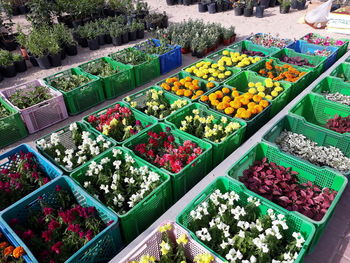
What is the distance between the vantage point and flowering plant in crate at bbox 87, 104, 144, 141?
10.7 feet

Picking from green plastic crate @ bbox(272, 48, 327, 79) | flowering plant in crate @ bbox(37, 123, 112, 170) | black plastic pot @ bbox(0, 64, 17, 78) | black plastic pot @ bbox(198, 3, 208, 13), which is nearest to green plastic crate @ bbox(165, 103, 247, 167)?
flowering plant in crate @ bbox(37, 123, 112, 170)

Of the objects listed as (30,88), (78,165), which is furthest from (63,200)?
(30,88)

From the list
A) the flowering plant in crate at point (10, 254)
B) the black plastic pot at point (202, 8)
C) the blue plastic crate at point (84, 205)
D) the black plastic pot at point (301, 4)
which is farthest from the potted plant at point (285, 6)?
the flowering plant in crate at point (10, 254)

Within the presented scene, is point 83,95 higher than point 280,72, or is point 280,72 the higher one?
point 280,72

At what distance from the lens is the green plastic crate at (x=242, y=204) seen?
2000mm

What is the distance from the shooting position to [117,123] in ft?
11.0

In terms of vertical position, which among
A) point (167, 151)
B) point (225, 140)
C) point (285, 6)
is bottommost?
point (167, 151)

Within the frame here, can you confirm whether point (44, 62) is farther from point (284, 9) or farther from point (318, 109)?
point (284, 9)

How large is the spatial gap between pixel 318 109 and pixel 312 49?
2.21m

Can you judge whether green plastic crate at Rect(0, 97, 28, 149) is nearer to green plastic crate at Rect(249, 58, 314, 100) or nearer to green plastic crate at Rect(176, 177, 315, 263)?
green plastic crate at Rect(176, 177, 315, 263)

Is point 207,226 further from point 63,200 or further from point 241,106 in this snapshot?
point 241,106

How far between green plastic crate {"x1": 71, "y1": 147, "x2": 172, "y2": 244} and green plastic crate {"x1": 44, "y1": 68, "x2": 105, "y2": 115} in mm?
1868

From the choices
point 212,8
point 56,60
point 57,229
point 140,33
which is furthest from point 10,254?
point 212,8

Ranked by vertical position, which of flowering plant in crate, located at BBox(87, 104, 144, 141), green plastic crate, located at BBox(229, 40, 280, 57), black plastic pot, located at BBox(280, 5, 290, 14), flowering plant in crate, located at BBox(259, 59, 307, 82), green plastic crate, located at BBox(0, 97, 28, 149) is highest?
black plastic pot, located at BBox(280, 5, 290, 14)
